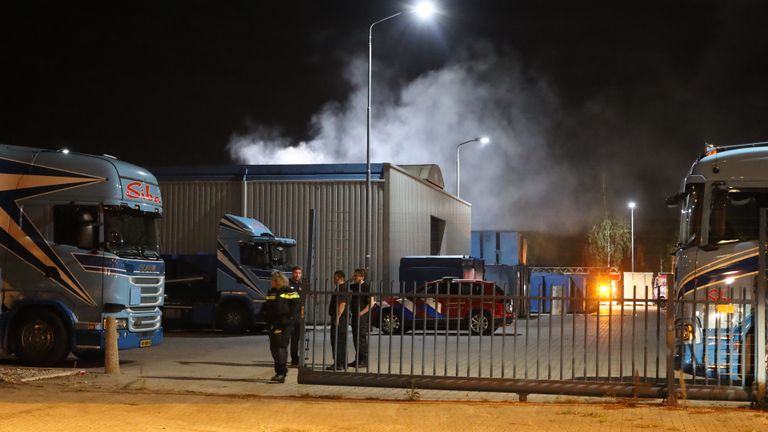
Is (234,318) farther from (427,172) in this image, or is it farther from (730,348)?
(427,172)

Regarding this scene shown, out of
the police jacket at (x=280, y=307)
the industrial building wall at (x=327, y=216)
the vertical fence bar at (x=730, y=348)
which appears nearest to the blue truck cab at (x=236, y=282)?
the industrial building wall at (x=327, y=216)

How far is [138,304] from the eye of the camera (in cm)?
1581

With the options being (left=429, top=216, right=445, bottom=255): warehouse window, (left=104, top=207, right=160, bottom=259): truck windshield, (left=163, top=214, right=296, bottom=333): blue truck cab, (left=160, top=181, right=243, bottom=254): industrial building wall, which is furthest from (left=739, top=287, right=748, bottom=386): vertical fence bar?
(left=429, top=216, right=445, bottom=255): warehouse window

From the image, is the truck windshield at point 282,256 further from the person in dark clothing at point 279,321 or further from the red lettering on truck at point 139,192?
the person in dark clothing at point 279,321

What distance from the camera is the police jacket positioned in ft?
44.0

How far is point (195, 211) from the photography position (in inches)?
1192

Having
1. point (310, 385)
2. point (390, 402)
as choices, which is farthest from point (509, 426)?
point (310, 385)

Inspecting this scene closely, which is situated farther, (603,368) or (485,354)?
(485,354)

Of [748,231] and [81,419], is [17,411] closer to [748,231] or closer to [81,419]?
[81,419]

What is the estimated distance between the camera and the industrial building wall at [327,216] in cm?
2912

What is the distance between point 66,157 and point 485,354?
9.19m

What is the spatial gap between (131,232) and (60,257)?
132 cm

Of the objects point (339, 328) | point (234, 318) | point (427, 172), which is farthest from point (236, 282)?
point (427, 172)

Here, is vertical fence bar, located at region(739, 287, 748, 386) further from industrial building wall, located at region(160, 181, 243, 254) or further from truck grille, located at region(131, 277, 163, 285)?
industrial building wall, located at region(160, 181, 243, 254)
